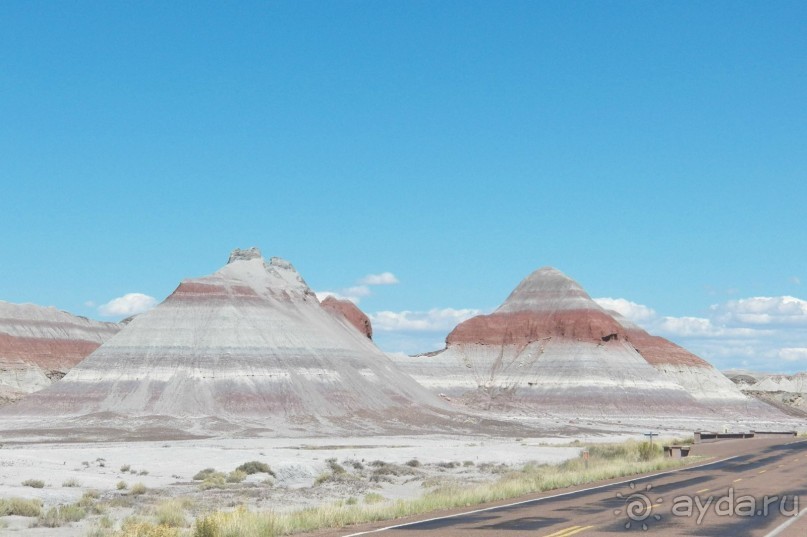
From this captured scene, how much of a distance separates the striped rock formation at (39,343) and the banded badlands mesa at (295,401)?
37cm

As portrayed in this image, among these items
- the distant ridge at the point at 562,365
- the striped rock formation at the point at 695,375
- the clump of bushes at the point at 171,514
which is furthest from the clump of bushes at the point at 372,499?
the striped rock formation at the point at 695,375

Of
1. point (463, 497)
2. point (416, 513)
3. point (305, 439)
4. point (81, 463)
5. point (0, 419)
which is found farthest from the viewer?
point (0, 419)

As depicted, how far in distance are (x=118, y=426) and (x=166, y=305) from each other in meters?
26.9

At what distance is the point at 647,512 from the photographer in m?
22.7

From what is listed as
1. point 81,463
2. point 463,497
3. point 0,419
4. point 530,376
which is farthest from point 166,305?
point 463,497

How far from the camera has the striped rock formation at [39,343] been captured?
145 m

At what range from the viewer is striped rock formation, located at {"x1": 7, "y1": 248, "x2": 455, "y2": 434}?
9456 cm

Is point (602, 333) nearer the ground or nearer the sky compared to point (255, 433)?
nearer the sky

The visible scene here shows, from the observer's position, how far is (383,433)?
88625mm

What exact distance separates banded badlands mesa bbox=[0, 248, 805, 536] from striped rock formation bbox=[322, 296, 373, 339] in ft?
1.11

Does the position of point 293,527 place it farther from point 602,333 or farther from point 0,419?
point 602,333

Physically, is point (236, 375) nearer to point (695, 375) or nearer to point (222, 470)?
point (222, 470)

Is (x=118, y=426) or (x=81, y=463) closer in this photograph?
(x=81, y=463)

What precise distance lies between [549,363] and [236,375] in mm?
60869
